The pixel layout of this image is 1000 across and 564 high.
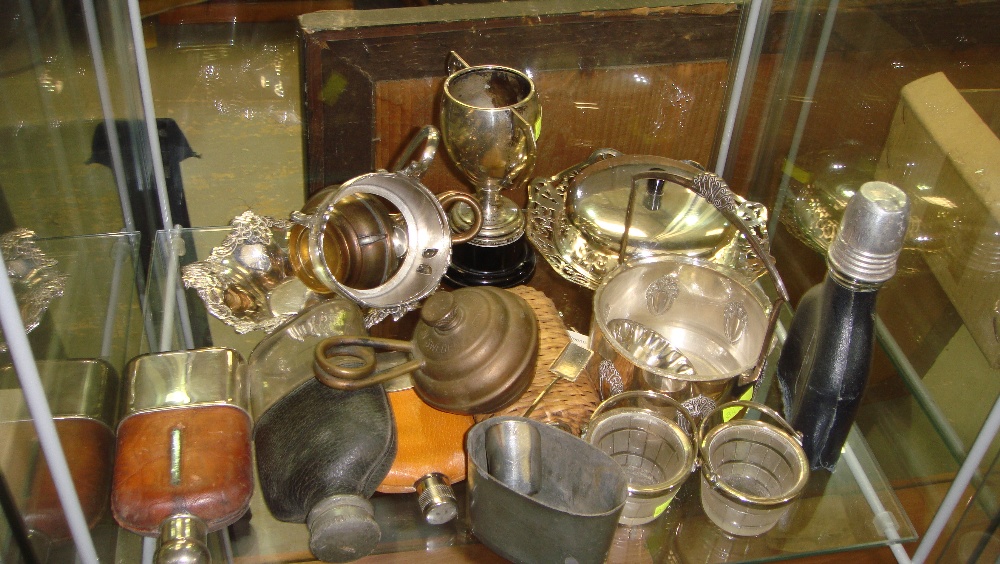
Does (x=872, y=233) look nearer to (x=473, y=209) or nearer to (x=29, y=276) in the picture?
(x=473, y=209)

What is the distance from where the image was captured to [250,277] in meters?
0.78

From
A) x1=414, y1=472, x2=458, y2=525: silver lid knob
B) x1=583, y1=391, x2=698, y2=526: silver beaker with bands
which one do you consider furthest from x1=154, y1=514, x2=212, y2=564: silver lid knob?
x1=583, y1=391, x2=698, y2=526: silver beaker with bands

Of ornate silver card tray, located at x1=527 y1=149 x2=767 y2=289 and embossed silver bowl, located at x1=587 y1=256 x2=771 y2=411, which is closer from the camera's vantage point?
embossed silver bowl, located at x1=587 y1=256 x2=771 y2=411

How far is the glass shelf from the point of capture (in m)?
0.62

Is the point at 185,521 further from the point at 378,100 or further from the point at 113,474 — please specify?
the point at 378,100

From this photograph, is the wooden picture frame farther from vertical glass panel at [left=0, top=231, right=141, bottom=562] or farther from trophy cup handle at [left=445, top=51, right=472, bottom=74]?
vertical glass panel at [left=0, top=231, right=141, bottom=562]

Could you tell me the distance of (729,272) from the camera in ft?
2.27

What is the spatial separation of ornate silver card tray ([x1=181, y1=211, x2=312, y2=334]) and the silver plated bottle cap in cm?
45

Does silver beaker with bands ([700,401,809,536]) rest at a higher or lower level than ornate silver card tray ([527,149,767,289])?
lower

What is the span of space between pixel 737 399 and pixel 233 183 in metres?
0.80

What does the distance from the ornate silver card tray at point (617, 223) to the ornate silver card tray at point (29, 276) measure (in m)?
0.43

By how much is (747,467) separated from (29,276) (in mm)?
504

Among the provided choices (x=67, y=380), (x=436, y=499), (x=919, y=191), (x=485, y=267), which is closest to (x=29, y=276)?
(x=67, y=380)

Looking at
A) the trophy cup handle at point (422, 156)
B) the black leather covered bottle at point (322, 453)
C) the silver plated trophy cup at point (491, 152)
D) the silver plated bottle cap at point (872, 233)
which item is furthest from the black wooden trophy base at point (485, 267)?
the silver plated bottle cap at point (872, 233)
